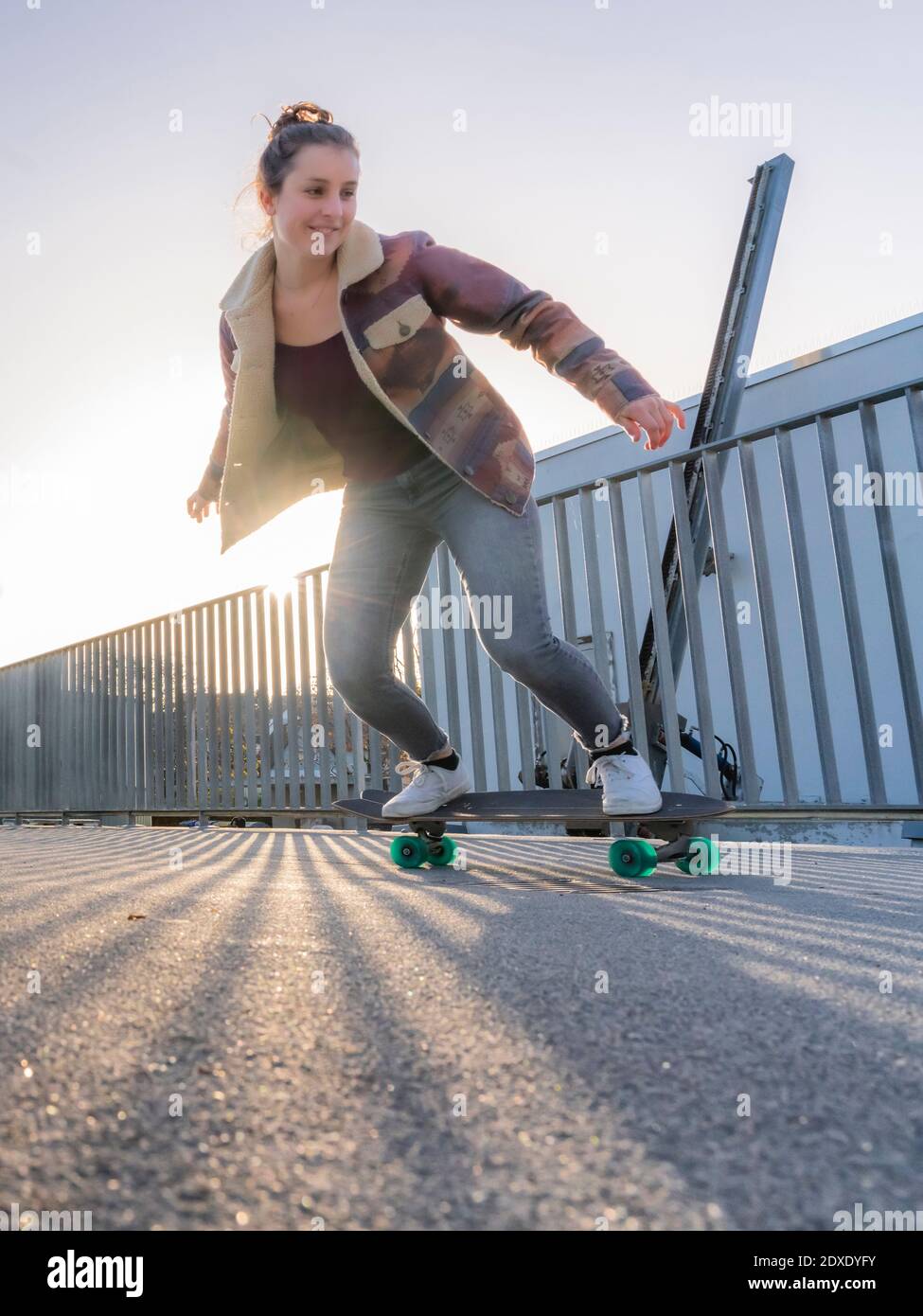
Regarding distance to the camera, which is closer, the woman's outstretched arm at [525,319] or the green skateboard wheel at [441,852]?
the woman's outstretched arm at [525,319]

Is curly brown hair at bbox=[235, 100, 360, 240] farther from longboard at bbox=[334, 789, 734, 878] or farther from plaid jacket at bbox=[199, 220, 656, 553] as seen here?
longboard at bbox=[334, 789, 734, 878]

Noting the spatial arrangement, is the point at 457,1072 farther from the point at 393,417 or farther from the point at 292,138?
the point at 292,138

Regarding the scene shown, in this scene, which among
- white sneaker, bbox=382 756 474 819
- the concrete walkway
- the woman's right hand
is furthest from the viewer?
the woman's right hand

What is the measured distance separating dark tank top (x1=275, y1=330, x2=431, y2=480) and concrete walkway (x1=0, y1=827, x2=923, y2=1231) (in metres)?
1.26

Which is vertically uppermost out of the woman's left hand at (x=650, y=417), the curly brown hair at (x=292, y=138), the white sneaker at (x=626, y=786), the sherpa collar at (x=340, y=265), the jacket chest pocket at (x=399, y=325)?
the curly brown hair at (x=292, y=138)

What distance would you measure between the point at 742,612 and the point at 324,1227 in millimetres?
7325

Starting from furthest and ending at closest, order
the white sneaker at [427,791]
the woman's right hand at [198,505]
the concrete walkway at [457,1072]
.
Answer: the woman's right hand at [198,505] < the white sneaker at [427,791] < the concrete walkway at [457,1072]

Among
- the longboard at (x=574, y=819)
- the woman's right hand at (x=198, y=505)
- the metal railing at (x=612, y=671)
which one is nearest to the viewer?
the longboard at (x=574, y=819)

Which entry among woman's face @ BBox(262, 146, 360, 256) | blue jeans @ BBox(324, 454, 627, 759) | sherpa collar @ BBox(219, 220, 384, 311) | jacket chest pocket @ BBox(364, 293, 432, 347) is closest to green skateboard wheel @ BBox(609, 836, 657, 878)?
blue jeans @ BBox(324, 454, 627, 759)

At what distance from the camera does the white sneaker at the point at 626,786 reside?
198 centimetres

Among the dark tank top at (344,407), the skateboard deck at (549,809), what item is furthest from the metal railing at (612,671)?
the dark tank top at (344,407)

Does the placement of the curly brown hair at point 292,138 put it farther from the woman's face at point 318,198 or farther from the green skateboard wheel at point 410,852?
the green skateboard wheel at point 410,852

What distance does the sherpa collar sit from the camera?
193cm
